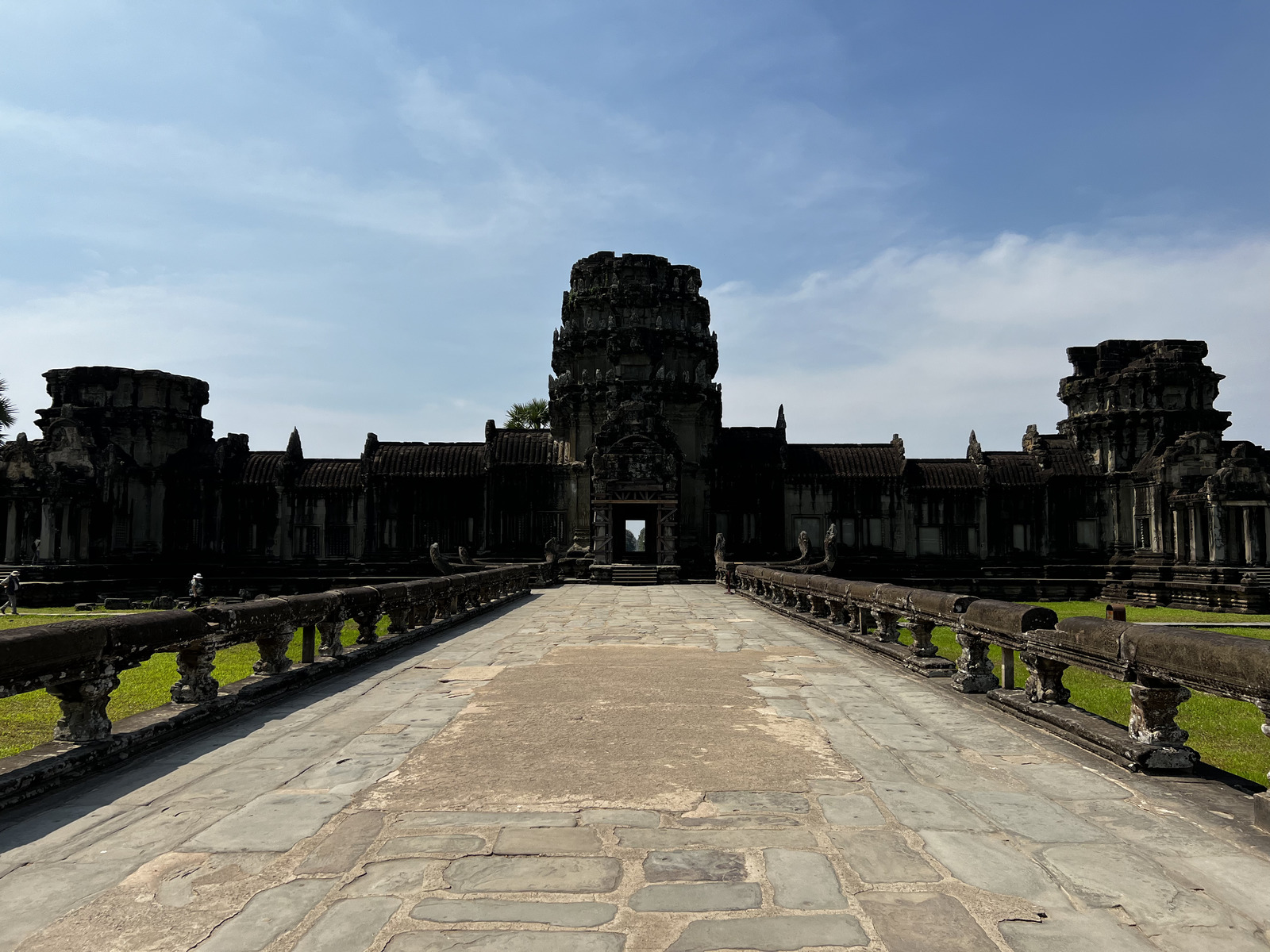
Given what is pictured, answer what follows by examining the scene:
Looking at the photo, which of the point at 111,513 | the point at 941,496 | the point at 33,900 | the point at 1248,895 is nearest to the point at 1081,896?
the point at 1248,895

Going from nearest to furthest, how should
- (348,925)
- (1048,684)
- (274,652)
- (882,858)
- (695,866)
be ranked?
1. (348,925)
2. (695,866)
3. (882,858)
4. (1048,684)
5. (274,652)

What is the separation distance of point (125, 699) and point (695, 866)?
357 inches

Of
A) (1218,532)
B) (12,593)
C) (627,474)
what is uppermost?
(627,474)

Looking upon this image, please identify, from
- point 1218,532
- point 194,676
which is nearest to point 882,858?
point 194,676

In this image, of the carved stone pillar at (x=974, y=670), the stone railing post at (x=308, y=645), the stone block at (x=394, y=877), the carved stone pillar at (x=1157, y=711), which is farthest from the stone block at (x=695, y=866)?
the stone railing post at (x=308, y=645)

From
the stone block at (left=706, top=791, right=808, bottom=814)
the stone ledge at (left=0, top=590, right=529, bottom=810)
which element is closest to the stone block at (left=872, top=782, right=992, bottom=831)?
the stone block at (left=706, top=791, right=808, bottom=814)

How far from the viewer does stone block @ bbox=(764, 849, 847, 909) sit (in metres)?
3.60

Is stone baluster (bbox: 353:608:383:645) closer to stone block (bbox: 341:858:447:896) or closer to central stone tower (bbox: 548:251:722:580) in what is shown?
stone block (bbox: 341:858:447:896)

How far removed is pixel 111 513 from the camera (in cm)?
3644

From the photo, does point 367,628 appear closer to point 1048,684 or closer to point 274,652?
point 274,652

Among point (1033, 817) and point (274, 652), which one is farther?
point (274, 652)

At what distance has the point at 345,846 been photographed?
426cm

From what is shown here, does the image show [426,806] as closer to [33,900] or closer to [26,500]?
[33,900]

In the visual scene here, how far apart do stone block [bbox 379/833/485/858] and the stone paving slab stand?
0.07ft
